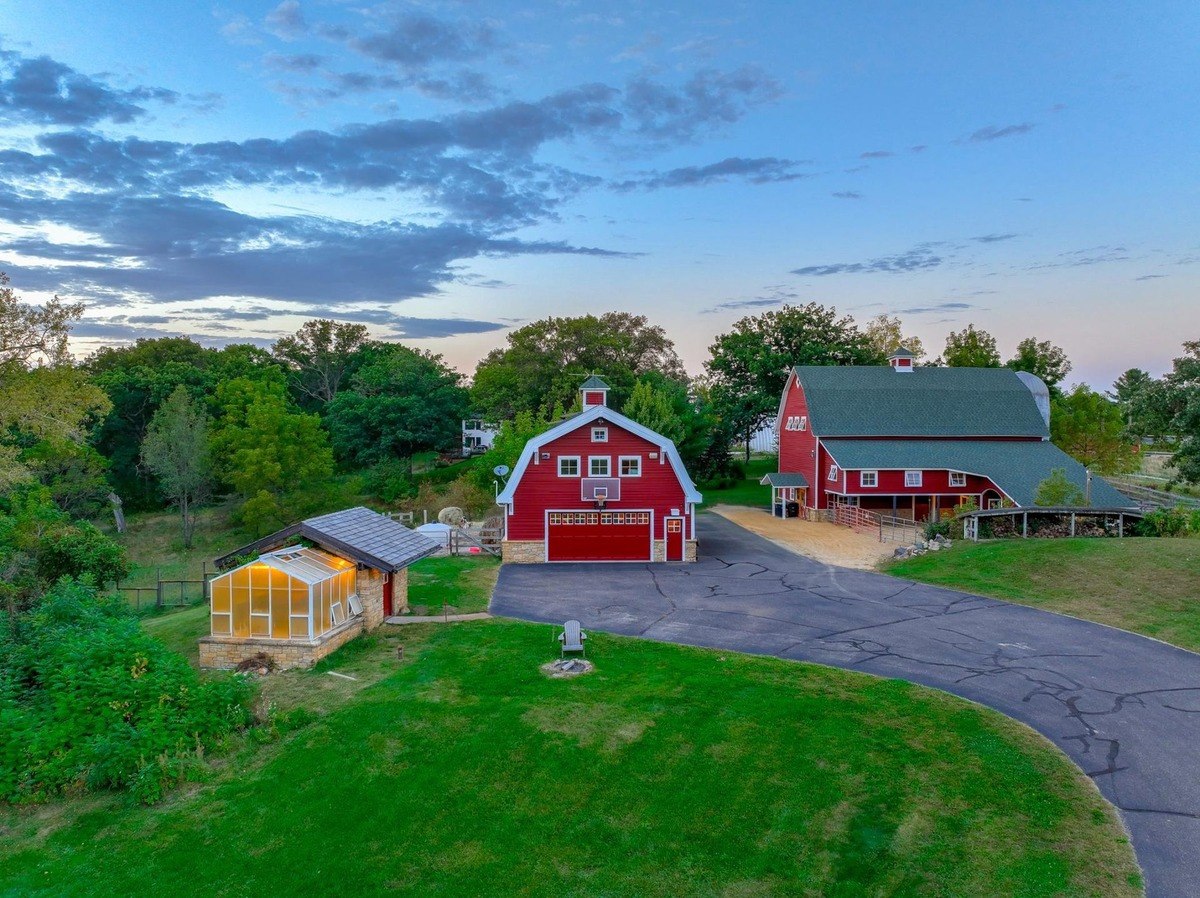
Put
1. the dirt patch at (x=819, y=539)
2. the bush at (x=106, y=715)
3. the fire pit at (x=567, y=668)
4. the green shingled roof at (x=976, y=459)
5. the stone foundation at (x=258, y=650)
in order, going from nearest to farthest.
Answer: the bush at (x=106, y=715) → the fire pit at (x=567, y=668) → the stone foundation at (x=258, y=650) → the dirt patch at (x=819, y=539) → the green shingled roof at (x=976, y=459)

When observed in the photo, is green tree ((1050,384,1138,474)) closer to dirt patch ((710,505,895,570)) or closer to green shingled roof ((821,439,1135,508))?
green shingled roof ((821,439,1135,508))

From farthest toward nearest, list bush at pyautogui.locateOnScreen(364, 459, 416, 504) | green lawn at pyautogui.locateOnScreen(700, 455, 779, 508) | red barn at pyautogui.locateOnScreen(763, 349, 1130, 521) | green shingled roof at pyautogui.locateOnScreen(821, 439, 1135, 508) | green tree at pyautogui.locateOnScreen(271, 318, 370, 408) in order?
1. green tree at pyautogui.locateOnScreen(271, 318, 370, 408)
2. bush at pyautogui.locateOnScreen(364, 459, 416, 504)
3. green lawn at pyautogui.locateOnScreen(700, 455, 779, 508)
4. red barn at pyautogui.locateOnScreen(763, 349, 1130, 521)
5. green shingled roof at pyautogui.locateOnScreen(821, 439, 1135, 508)

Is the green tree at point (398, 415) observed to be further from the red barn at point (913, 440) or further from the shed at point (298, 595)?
the shed at point (298, 595)

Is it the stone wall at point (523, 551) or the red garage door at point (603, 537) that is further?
the red garage door at point (603, 537)

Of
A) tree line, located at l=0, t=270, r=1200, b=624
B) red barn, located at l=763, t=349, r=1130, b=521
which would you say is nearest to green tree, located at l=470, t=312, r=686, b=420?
tree line, located at l=0, t=270, r=1200, b=624

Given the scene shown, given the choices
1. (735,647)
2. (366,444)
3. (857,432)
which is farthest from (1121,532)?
(366,444)

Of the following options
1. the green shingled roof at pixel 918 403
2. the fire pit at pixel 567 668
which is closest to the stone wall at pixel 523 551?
the fire pit at pixel 567 668

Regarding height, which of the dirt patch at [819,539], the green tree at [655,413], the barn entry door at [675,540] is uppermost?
the green tree at [655,413]
